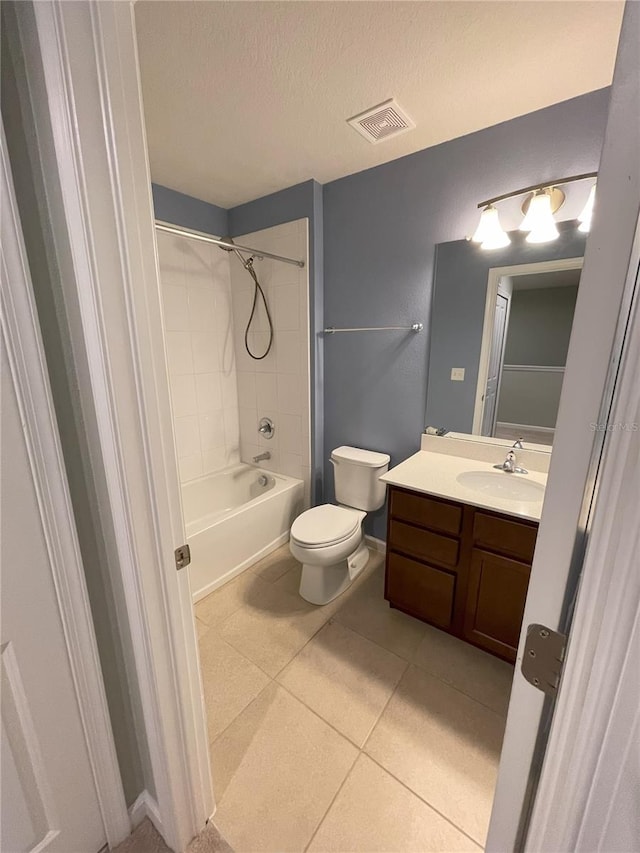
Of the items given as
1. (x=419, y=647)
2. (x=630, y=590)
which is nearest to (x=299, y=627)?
(x=419, y=647)

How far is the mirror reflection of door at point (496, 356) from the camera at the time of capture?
1.78 m

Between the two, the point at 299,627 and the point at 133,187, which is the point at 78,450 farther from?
the point at 299,627

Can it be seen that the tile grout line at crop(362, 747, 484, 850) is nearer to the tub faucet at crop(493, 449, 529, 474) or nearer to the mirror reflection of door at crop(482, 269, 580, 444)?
the tub faucet at crop(493, 449, 529, 474)

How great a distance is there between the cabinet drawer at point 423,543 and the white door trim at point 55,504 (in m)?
1.25

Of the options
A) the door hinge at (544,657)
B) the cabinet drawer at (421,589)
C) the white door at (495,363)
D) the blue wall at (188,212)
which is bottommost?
the cabinet drawer at (421,589)

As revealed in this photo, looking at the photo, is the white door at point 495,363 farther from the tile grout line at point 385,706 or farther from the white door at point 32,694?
the white door at point 32,694

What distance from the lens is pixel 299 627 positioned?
1812 millimetres

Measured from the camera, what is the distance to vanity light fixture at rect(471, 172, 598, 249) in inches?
58.2

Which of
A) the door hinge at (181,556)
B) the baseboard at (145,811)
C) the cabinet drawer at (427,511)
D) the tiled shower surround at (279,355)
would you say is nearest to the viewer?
the door hinge at (181,556)

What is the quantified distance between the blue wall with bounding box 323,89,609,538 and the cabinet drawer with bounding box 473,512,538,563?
30.1 inches

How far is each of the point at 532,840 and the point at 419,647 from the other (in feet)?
4.27

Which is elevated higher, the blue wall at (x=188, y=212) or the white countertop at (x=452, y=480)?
the blue wall at (x=188, y=212)

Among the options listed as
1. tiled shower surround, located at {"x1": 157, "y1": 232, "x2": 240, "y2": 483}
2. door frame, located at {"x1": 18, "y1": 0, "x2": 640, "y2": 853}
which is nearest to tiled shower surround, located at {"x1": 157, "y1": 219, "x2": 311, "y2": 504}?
tiled shower surround, located at {"x1": 157, "y1": 232, "x2": 240, "y2": 483}

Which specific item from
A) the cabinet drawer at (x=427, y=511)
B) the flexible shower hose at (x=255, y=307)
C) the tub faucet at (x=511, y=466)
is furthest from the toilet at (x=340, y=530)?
the flexible shower hose at (x=255, y=307)
